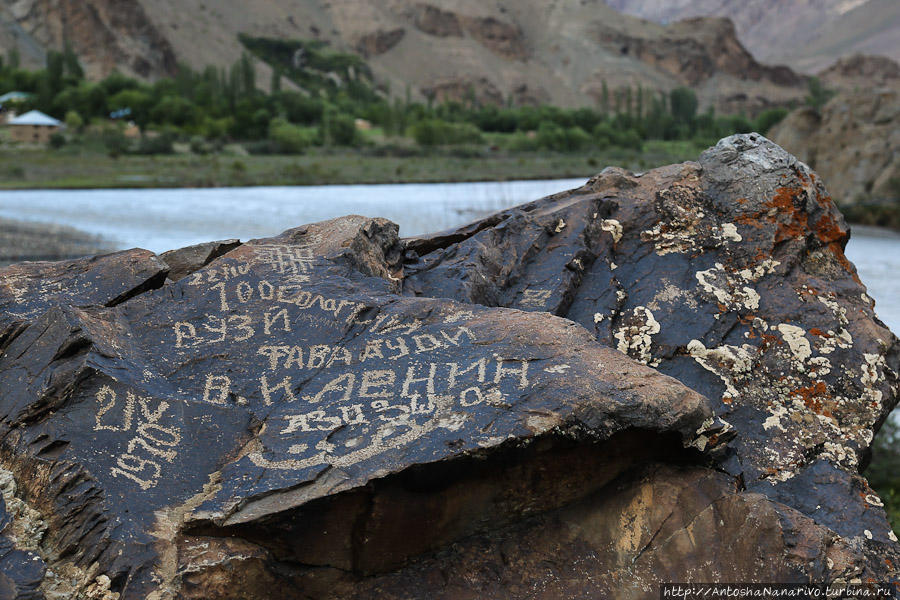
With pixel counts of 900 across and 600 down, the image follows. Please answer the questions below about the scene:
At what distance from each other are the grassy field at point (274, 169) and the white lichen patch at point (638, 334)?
36.4 ft

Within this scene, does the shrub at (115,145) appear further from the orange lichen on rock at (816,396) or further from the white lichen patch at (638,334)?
the orange lichen on rock at (816,396)

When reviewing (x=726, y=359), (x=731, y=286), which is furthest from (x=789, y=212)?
(x=726, y=359)

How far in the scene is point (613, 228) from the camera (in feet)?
19.3

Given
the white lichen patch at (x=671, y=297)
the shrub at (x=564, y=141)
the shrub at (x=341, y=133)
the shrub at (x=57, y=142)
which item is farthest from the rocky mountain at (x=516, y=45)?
the white lichen patch at (x=671, y=297)

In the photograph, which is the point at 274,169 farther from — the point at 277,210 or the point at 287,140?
the point at 287,140

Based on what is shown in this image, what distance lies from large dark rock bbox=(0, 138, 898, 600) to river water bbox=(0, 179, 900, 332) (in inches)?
262

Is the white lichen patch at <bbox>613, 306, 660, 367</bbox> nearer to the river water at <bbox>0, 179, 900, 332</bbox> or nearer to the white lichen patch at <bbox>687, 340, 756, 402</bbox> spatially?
the white lichen patch at <bbox>687, 340, 756, 402</bbox>

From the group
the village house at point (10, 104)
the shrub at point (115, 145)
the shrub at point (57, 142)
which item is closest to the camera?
the shrub at point (115, 145)

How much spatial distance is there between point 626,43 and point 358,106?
80.9m

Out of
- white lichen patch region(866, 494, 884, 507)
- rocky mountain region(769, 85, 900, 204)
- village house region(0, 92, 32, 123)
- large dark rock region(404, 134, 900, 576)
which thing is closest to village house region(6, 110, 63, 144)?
village house region(0, 92, 32, 123)

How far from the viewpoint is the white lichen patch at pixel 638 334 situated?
499cm

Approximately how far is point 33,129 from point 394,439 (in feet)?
139

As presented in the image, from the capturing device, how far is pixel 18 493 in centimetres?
342

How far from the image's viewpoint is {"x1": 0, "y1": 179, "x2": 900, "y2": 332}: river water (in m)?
12.7
